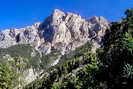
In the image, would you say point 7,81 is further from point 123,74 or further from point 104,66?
point 123,74

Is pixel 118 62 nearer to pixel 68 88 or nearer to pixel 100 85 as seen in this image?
pixel 100 85

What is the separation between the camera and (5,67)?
41906mm

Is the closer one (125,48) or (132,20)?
(125,48)

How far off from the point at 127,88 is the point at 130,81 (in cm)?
101

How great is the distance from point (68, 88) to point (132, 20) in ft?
70.0

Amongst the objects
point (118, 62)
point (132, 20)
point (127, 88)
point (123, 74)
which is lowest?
point (127, 88)

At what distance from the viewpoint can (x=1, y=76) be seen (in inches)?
1626

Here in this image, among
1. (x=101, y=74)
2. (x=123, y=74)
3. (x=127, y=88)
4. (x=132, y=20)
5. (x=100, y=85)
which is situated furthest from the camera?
(x=132, y=20)

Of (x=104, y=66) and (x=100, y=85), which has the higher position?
(x=104, y=66)

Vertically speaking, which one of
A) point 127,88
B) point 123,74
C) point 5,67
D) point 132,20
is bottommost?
point 127,88

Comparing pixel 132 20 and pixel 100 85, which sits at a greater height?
pixel 132 20

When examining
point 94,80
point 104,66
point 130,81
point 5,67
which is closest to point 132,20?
point 104,66

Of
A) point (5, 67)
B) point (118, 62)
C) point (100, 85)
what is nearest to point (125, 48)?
point (118, 62)

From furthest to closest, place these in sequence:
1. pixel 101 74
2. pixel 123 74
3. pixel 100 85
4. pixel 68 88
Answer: pixel 68 88 < pixel 101 74 < pixel 100 85 < pixel 123 74
